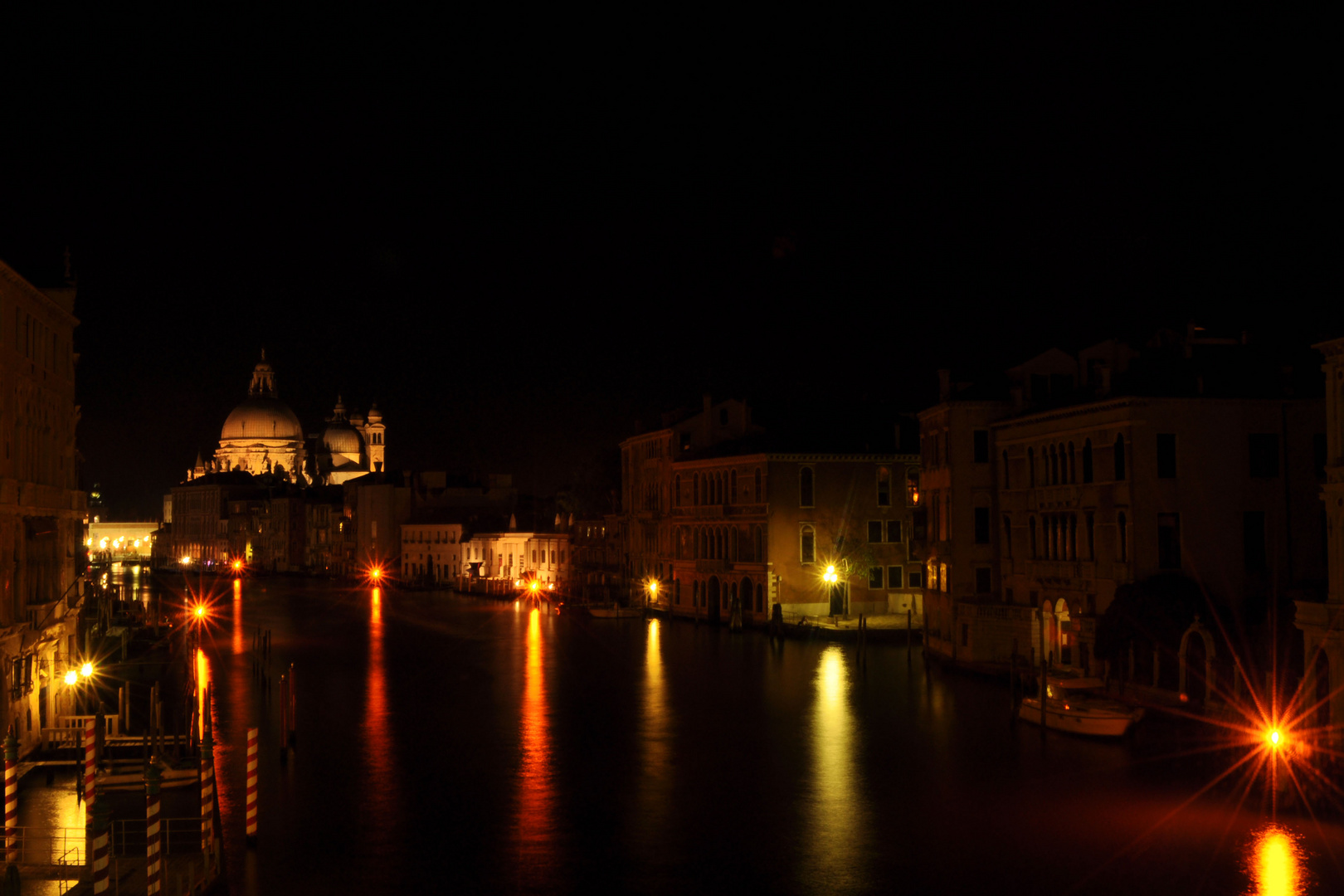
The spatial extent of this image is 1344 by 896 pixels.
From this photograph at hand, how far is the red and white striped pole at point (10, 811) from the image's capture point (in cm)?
1666

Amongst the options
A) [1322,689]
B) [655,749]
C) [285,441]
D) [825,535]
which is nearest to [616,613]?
[825,535]

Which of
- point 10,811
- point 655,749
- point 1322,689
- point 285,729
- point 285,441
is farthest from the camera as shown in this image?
point 285,441

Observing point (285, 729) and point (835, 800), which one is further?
point (285, 729)

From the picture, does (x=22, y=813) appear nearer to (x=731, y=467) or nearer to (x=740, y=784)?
(x=740, y=784)

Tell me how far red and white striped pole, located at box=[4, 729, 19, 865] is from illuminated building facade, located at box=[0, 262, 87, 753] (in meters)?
2.49

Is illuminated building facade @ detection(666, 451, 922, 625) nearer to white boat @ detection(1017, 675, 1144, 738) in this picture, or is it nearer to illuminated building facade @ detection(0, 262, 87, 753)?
white boat @ detection(1017, 675, 1144, 738)

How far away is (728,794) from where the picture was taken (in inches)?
856

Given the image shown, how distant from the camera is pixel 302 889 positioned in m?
16.5

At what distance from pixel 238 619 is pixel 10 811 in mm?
47923

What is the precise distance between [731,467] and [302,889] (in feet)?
131

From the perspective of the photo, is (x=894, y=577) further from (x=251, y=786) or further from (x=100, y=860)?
(x=100, y=860)

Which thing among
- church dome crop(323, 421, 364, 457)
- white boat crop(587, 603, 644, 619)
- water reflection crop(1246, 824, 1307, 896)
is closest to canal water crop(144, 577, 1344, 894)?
water reflection crop(1246, 824, 1307, 896)

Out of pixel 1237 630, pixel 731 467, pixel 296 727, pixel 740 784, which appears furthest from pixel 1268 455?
pixel 731 467

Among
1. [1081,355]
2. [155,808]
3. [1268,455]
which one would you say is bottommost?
[155,808]
